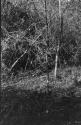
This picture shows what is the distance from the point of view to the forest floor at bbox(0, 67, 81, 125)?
832 cm

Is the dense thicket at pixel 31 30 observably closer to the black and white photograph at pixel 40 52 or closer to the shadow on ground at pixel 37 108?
the black and white photograph at pixel 40 52

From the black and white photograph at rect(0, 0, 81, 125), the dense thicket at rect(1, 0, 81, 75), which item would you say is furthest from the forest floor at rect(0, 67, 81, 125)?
the dense thicket at rect(1, 0, 81, 75)

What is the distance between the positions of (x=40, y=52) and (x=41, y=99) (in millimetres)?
3528

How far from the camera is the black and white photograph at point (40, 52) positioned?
1130 centimetres

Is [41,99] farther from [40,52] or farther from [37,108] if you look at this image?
[40,52]

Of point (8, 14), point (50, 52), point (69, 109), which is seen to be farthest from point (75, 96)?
point (8, 14)

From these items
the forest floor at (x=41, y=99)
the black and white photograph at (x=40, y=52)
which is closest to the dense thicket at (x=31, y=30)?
the black and white photograph at (x=40, y=52)

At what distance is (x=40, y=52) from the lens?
44.3ft

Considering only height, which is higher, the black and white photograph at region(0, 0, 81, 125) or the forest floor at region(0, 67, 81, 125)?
the black and white photograph at region(0, 0, 81, 125)

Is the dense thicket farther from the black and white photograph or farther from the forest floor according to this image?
the forest floor

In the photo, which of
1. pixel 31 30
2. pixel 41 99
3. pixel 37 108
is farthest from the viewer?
pixel 31 30

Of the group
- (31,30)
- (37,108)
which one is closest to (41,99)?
(37,108)

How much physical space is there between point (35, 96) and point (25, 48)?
3572mm

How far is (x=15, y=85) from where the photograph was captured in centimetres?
1227
